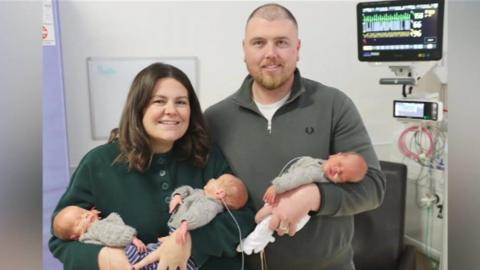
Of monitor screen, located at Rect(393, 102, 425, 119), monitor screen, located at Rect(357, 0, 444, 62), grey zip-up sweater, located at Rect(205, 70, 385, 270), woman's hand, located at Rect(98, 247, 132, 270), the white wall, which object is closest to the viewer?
woman's hand, located at Rect(98, 247, 132, 270)

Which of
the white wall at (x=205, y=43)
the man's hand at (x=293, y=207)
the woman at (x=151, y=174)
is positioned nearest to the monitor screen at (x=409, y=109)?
the white wall at (x=205, y=43)

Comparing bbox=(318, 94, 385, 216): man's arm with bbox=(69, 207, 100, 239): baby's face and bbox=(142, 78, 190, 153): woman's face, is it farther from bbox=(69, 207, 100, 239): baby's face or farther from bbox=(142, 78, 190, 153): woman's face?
bbox=(69, 207, 100, 239): baby's face

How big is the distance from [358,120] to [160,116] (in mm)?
693

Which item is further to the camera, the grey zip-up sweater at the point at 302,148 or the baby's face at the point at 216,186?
the grey zip-up sweater at the point at 302,148

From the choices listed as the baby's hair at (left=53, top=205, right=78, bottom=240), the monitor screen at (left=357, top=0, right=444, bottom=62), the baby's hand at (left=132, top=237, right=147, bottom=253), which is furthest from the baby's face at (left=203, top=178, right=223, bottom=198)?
the monitor screen at (left=357, top=0, right=444, bottom=62)

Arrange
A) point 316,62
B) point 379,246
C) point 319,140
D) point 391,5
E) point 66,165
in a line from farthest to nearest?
point 379,246, point 316,62, point 391,5, point 66,165, point 319,140

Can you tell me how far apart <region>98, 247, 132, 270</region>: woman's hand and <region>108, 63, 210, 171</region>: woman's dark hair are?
266 mm

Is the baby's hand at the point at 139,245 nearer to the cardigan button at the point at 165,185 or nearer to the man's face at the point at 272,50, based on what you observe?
the cardigan button at the point at 165,185

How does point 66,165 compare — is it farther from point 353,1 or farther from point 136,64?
point 353,1

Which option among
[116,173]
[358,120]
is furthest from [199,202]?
[358,120]

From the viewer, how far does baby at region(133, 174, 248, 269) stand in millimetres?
1182

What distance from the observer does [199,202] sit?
48.3 inches

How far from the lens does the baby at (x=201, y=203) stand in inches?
46.5

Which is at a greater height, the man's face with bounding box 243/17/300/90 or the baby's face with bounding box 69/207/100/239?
the man's face with bounding box 243/17/300/90
